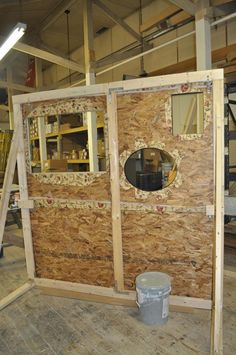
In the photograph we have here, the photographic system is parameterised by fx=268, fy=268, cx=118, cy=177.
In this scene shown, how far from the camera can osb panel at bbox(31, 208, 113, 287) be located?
8.54 ft

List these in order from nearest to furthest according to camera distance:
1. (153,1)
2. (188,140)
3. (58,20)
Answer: (188,140) → (153,1) → (58,20)

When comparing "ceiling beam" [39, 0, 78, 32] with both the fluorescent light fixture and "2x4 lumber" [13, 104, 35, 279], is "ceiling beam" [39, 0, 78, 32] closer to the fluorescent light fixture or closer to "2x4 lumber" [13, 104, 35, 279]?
the fluorescent light fixture

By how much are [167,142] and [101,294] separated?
62.9 inches

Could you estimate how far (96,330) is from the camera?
7.20 feet

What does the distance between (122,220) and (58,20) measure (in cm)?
449

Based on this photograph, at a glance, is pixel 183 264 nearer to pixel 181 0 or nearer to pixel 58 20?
pixel 181 0

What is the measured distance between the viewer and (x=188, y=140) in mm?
2229

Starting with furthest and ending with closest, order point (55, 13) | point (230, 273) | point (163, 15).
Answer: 1. point (55, 13)
2. point (163, 15)
3. point (230, 273)

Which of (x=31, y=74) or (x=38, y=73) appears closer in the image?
(x=38, y=73)

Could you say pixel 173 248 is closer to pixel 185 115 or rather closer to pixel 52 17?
pixel 185 115

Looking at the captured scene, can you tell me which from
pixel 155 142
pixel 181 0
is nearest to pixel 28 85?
pixel 181 0

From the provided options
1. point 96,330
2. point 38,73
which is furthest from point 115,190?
point 38,73

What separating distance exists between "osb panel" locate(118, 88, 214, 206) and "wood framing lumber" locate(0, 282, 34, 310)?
1.60 m

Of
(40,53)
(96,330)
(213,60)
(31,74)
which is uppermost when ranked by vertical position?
(31,74)
